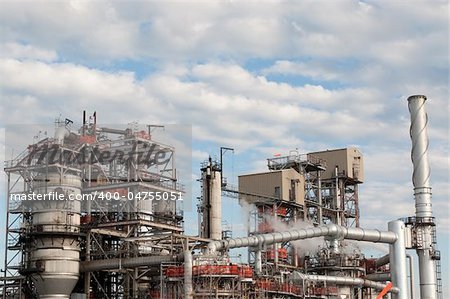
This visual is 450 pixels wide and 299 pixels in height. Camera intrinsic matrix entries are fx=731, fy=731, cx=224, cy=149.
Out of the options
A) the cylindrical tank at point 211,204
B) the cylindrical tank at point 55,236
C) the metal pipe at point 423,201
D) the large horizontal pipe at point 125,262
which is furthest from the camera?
the cylindrical tank at point 211,204

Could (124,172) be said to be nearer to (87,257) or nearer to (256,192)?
(87,257)

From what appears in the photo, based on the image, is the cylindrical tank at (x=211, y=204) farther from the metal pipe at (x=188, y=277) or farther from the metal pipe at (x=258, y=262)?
the metal pipe at (x=188, y=277)

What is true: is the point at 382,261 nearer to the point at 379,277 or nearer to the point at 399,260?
the point at 379,277

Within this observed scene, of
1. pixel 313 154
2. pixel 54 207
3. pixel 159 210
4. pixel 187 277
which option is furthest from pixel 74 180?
pixel 313 154

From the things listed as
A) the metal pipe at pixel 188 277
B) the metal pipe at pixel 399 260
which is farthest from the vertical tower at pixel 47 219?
the metal pipe at pixel 399 260

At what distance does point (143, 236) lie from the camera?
215 ft

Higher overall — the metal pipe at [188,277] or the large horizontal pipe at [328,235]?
the large horizontal pipe at [328,235]

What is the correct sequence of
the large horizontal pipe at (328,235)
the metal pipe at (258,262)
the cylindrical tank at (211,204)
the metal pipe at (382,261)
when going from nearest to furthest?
1. the metal pipe at (258,262)
2. the large horizontal pipe at (328,235)
3. the cylindrical tank at (211,204)
4. the metal pipe at (382,261)

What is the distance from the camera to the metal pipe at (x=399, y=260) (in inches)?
2714

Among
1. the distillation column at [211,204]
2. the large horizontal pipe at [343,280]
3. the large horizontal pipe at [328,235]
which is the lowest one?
the large horizontal pipe at [343,280]

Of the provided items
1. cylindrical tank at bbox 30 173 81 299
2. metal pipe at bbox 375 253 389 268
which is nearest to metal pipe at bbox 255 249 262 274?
cylindrical tank at bbox 30 173 81 299

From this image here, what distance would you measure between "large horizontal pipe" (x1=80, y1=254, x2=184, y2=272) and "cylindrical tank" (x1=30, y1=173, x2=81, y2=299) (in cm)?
125

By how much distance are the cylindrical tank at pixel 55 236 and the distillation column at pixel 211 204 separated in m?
13.7

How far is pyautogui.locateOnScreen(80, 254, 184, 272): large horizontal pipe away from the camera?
2388 inches
